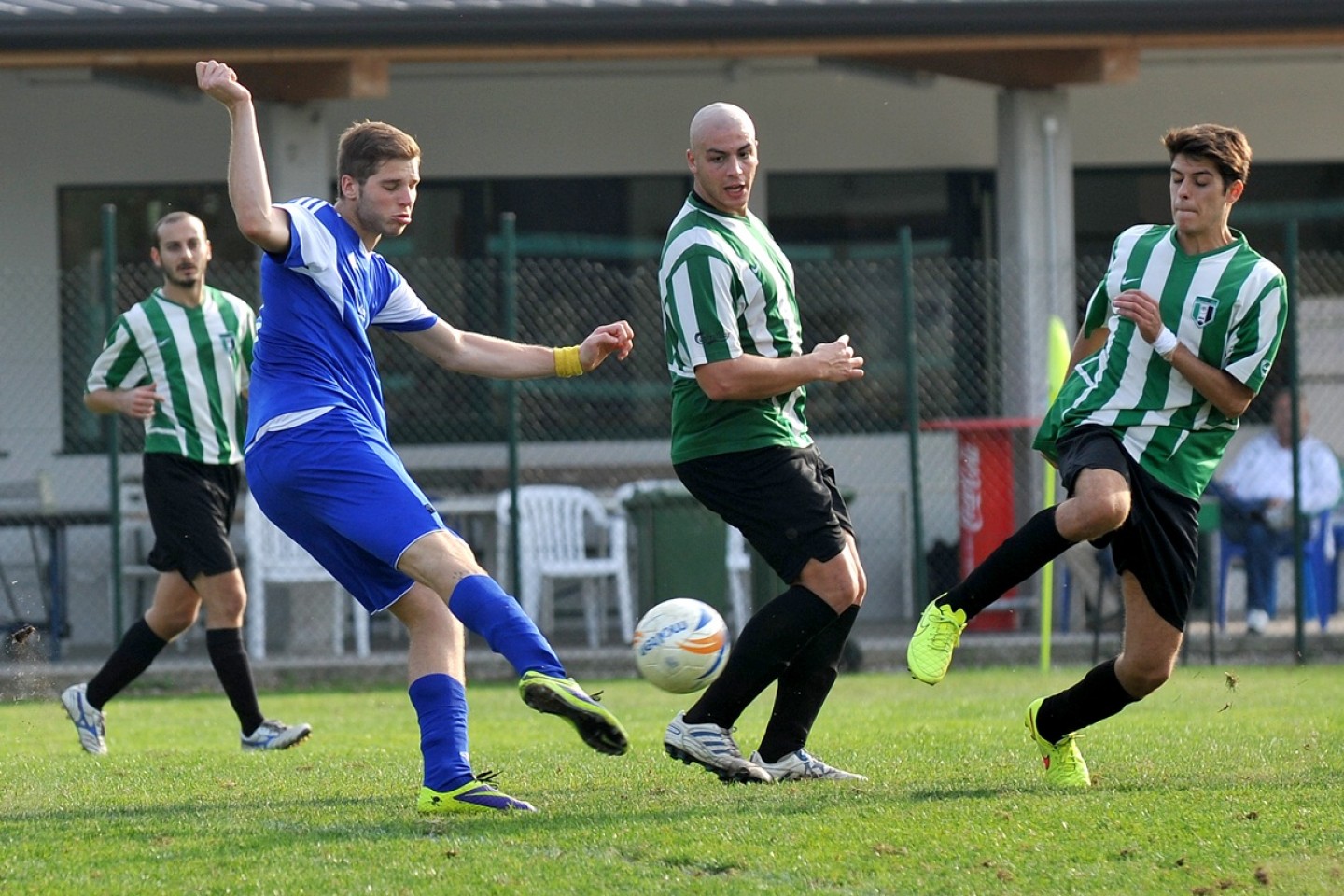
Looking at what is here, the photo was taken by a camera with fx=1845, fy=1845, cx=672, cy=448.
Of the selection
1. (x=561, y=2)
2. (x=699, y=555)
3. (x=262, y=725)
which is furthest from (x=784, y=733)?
(x=561, y=2)

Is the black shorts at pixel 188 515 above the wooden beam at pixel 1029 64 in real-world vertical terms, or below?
below

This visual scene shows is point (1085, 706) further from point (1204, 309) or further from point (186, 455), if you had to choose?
point (186, 455)

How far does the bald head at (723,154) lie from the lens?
543cm

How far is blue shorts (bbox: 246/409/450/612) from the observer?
4.82 metres

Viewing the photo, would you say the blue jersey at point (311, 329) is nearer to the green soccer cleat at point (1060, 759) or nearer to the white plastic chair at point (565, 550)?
the green soccer cleat at point (1060, 759)

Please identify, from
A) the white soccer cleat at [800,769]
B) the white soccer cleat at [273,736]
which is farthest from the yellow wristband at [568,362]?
the white soccer cleat at [273,736]

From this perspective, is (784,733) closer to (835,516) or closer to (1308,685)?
(835,516)

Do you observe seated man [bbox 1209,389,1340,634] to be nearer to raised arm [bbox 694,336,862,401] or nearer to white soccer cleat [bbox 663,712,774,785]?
white soccer cleat [bbox 663,712,774,785]

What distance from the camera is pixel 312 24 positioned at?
11.5m

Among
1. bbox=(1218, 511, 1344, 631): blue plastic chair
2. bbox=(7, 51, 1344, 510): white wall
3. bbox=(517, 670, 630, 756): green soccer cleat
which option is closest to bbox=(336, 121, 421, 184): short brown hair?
bbox=(517, 670, 630, 756): green soccer cleat

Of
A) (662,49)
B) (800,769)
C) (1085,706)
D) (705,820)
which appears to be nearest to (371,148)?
(705,820)

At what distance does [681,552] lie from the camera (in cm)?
1204

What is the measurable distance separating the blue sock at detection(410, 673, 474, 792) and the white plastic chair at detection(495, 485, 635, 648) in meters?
7.15

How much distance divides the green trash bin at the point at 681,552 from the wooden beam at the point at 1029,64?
344cm
